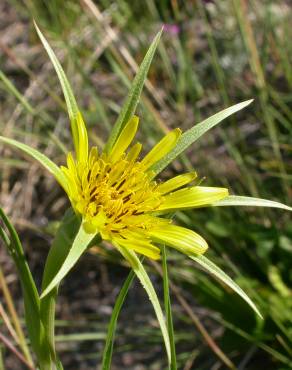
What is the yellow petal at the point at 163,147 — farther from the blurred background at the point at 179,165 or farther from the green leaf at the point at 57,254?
the blurred background at the point at 179,165

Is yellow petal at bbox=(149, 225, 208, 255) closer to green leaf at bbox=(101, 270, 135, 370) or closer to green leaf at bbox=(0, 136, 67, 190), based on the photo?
green leaf at bbox=(101, 270, 135, 370)

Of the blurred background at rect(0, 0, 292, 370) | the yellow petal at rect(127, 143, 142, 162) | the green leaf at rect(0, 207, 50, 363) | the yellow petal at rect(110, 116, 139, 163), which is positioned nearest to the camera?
the green leaf at rect(0, 207, 50, 363)

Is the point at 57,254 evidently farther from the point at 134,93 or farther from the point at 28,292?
the point at 134,93

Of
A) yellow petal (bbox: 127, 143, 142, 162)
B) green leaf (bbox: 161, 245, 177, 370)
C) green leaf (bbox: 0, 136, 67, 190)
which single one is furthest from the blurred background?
green leaf (bbox: 0, 136, 67, 190)

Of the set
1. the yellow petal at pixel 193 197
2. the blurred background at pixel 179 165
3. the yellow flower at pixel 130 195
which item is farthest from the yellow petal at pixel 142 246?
the blurred background at pixel 179 165

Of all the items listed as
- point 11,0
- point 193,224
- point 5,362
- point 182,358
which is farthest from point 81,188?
point 11,0

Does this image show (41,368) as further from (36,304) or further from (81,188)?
(81,188)
